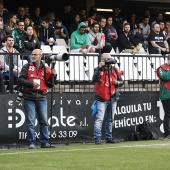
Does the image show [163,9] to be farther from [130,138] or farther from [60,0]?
[130,138]

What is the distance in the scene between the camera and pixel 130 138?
19781 millimetres

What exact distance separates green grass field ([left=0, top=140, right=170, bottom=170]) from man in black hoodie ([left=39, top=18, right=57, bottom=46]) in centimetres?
669

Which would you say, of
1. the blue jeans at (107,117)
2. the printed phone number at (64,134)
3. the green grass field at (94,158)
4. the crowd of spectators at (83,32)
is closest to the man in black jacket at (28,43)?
the crowd of spectators at (83,32)

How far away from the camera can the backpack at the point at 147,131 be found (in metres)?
19.6

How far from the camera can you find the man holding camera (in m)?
16.8

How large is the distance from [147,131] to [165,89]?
1.21 meters

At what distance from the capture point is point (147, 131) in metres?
19.7

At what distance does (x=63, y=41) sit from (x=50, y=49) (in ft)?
5.31

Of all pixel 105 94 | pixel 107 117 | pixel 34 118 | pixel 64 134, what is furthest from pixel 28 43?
pixel 34 118

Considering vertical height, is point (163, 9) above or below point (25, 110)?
above

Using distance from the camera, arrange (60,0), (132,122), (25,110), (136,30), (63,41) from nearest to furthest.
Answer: (25,110)
(132,122)
(63,41)
(136,30)
(60,0)

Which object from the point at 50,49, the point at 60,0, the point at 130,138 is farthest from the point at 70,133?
the point at 60,0

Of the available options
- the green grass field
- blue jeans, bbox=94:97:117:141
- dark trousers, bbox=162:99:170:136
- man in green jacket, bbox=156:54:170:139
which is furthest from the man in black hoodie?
the green grass field

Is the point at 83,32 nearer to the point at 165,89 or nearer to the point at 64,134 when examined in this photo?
the point at 165,89
